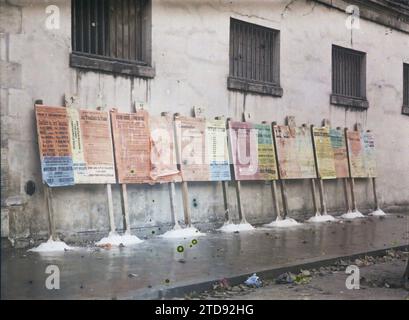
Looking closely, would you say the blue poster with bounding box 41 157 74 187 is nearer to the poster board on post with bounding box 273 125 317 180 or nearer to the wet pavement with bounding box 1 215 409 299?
the wet pavement with bounding box 1 215 409 299

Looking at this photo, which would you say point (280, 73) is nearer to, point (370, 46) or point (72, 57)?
point (370, 46)

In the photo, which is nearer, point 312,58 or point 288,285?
point 288,285

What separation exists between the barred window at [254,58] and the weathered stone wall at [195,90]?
182mm

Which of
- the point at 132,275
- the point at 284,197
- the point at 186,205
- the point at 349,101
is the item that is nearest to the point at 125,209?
the point at 186,205

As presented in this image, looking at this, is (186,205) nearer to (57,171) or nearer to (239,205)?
(239,205)

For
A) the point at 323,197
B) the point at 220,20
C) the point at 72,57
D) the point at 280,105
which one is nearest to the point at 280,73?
the point at 280,105

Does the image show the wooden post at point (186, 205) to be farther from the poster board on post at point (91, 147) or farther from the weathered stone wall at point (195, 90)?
the poster board on post at point (91, 147)

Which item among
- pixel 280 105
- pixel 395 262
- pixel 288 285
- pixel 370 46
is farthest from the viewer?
pixel 370 46

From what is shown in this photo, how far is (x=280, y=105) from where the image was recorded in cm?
1156

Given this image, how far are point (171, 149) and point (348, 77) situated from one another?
21.1ft

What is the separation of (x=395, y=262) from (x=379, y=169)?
673 centimetres

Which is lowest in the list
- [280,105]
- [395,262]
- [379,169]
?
[395,262]

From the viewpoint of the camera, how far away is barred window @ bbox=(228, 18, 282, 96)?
10.8 metres

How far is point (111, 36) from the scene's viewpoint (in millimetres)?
8898
